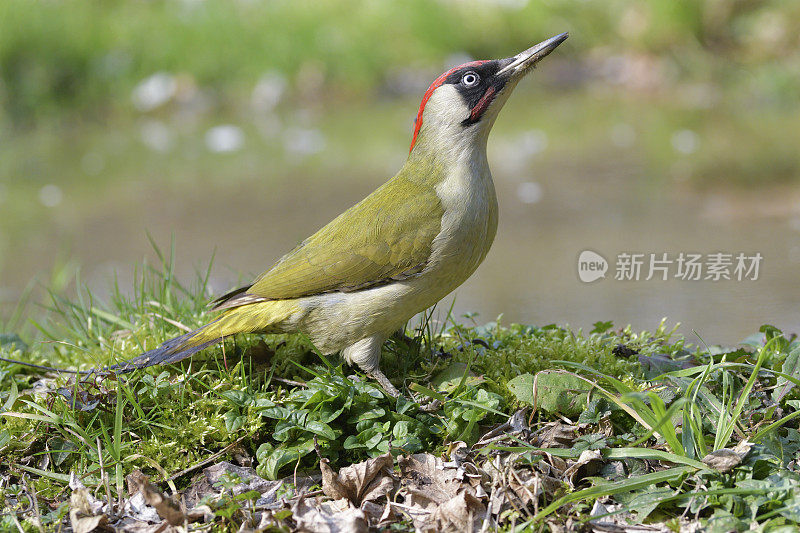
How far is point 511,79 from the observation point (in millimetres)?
3037

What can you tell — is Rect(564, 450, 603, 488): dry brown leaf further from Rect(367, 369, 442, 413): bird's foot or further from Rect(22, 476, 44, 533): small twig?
Rect(22, 476, 44, 533): small twig

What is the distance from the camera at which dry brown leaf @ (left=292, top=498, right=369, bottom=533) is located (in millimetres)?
2377

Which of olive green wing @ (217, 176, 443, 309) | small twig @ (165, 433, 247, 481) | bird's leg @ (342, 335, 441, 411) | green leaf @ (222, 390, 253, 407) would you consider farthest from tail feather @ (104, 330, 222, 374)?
bird's leg @ (342, 335, 441, 411)

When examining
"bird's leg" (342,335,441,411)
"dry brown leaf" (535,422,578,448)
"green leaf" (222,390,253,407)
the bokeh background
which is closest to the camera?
"dry brown leaf" (535,422,578,448)

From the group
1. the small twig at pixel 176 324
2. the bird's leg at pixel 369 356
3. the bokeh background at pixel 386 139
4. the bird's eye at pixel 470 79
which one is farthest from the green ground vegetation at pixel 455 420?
the bokeh background at pixel 386 139

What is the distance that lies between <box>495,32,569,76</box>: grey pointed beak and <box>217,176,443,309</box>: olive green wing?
0.53 meters

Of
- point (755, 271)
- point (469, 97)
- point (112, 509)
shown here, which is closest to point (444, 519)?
point (112, 509)

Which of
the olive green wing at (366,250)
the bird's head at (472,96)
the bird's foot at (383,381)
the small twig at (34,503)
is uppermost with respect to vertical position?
the bird's head at (472,96)

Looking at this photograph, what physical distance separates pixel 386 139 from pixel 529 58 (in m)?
5.61

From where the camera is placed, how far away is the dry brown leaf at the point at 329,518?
2377 mm

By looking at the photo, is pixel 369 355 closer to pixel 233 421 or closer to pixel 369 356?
pixel 369 356

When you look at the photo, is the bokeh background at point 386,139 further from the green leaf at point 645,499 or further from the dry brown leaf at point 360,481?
the green leaf at point 645,499

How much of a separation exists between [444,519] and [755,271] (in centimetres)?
331

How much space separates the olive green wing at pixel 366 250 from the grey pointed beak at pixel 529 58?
53 centimetres
